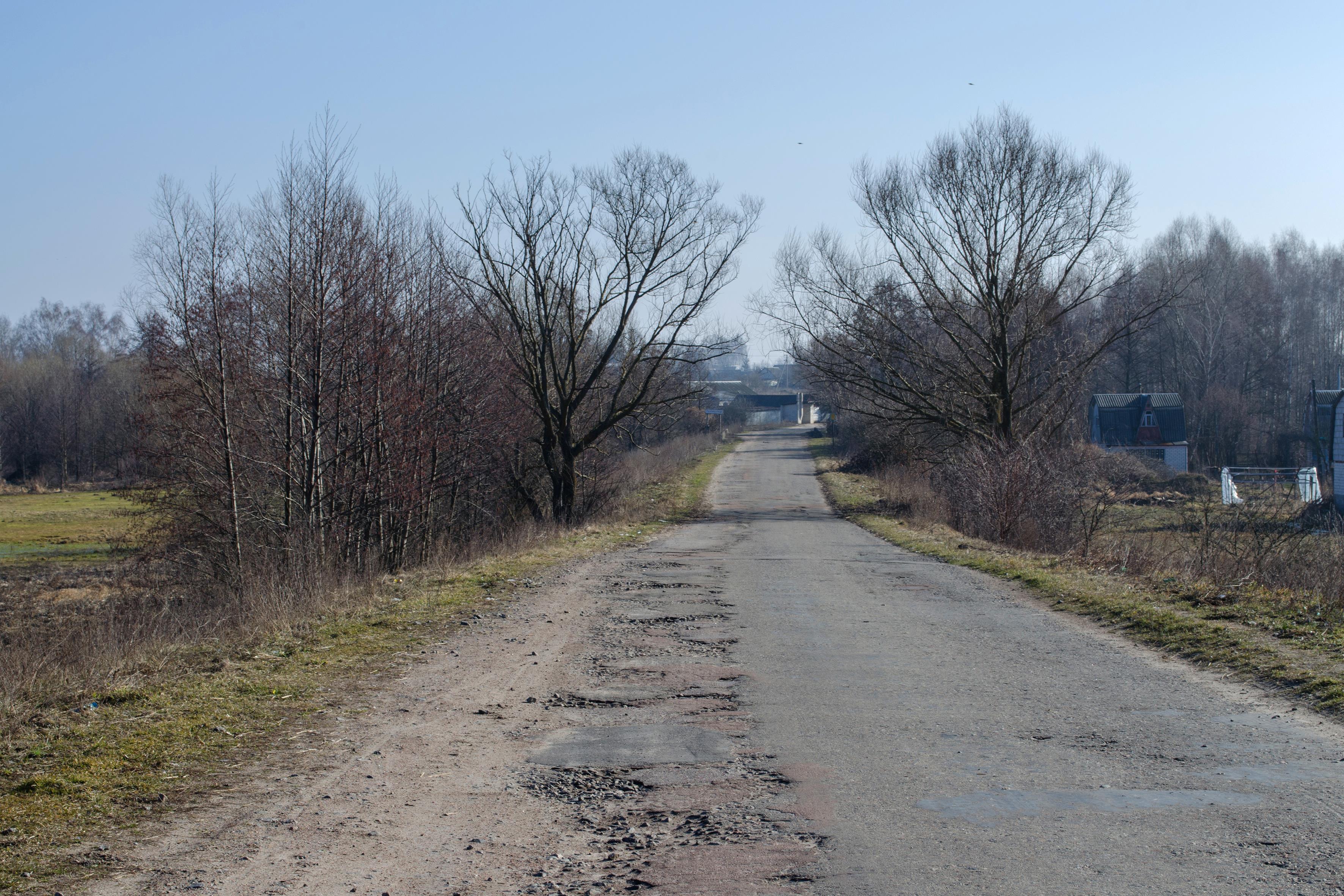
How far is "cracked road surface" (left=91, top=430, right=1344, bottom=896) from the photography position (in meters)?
4.03

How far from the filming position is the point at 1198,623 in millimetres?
9555

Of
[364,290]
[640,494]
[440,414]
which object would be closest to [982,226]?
[640,494]

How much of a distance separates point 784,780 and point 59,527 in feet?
169

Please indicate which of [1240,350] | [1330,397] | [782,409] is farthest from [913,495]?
[782,409]

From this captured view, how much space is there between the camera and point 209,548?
1747cm

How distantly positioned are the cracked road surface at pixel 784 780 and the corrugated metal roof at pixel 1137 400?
194 ft

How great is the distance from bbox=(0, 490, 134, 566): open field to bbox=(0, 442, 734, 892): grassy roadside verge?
1464cm

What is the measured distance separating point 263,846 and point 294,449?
46.2ft

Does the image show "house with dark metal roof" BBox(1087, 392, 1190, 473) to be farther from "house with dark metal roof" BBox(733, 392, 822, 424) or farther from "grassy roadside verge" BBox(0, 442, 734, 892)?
"house with dark metal roof" BBox(733, 392, 822, 424)

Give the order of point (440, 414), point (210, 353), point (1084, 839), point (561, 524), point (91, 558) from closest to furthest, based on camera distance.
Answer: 1. point (1084, 839)
2. point (210, 353)
3. point (440, 414)
4. point (561, 524)
5. point (91, 558)

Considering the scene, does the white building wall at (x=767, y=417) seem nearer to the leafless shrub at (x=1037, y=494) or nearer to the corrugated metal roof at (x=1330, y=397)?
the corrugated metal roof at (x=1330, y=397)

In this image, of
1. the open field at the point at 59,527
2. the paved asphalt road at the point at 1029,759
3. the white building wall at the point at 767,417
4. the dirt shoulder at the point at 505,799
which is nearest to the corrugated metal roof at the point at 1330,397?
the paved asphalt road at the point at 1029,759

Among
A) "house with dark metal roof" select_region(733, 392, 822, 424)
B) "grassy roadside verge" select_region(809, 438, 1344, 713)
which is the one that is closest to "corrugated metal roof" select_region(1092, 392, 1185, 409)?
"grassy roadside verge" select_region(809, 438, 1344, 713)

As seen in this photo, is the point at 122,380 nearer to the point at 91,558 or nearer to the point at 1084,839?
the point at 91,558
